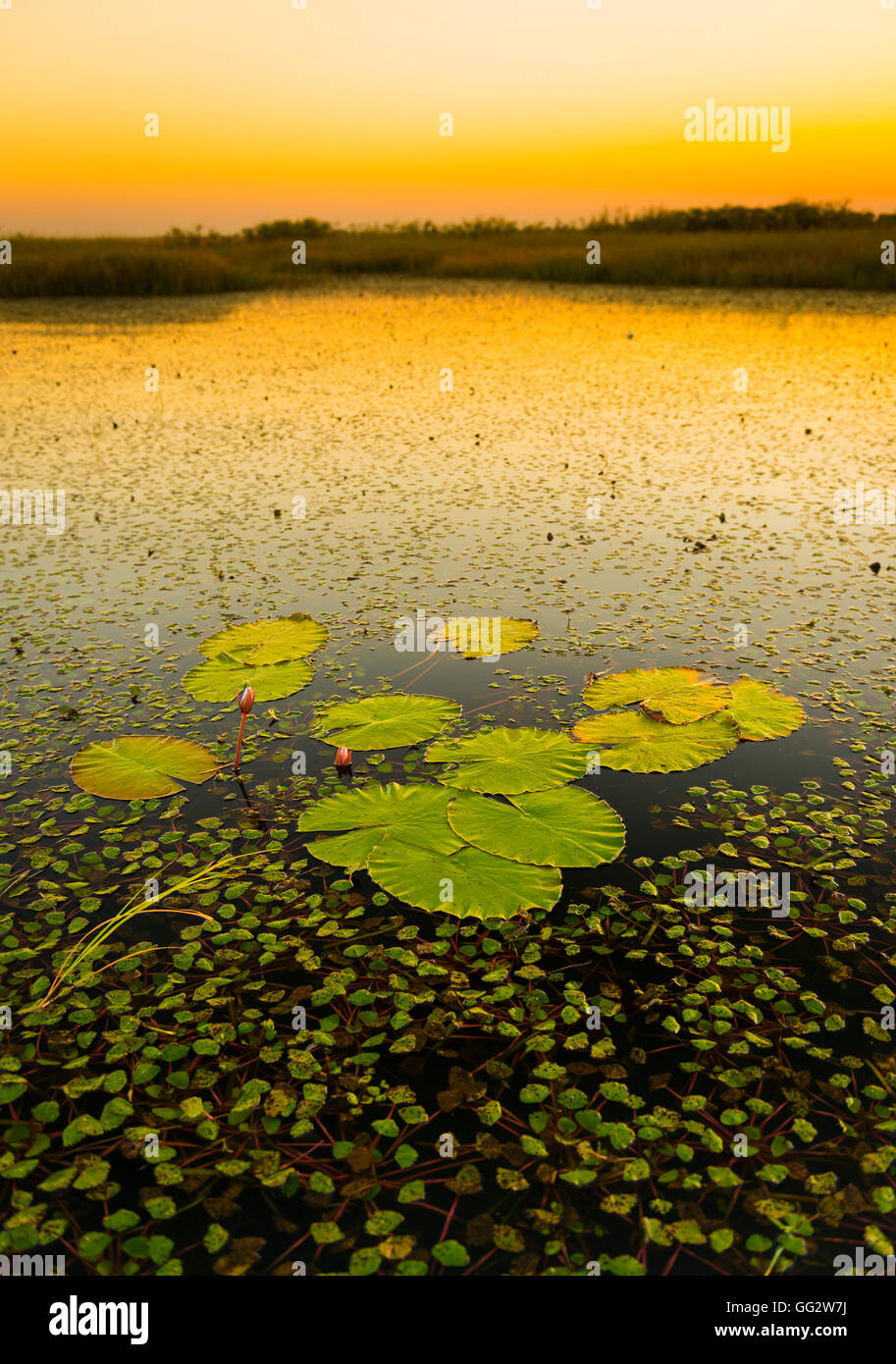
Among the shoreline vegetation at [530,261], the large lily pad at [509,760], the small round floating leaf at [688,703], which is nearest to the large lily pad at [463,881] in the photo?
the large lily pad at [509,760]

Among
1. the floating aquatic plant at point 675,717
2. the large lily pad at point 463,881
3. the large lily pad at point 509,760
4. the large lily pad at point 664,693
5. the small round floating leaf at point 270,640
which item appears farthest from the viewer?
the small round floating leaf at point 270,640

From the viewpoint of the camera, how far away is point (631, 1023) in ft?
6.44

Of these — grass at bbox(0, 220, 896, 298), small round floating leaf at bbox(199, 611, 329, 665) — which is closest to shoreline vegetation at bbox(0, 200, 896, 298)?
grass at bbox(0, 220, 896, 298)

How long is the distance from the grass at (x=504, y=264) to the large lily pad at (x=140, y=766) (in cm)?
1837

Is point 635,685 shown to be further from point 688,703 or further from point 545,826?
point 545,826

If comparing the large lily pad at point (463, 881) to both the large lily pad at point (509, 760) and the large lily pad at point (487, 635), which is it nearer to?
the large lily pad at point (509, 760)

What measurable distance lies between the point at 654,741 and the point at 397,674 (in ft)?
3.78

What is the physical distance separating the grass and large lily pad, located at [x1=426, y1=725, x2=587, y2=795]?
17.8 meters

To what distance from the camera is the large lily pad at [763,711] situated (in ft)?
10.2

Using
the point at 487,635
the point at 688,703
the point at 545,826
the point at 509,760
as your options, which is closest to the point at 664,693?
the point at 688,703

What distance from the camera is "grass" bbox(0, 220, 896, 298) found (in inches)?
720

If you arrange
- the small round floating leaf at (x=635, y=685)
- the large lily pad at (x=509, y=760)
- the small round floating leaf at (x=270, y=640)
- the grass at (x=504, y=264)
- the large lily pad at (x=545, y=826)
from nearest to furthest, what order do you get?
the large lily pad at (x=545, y=826)
the large lily pad at (x=509, y=760)
the small round floating leaf at (x=635, y=685)
the small round floating leaf at (x=270, y=640)
the grass at (x=504, y=264)

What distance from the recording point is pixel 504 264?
955 inches
